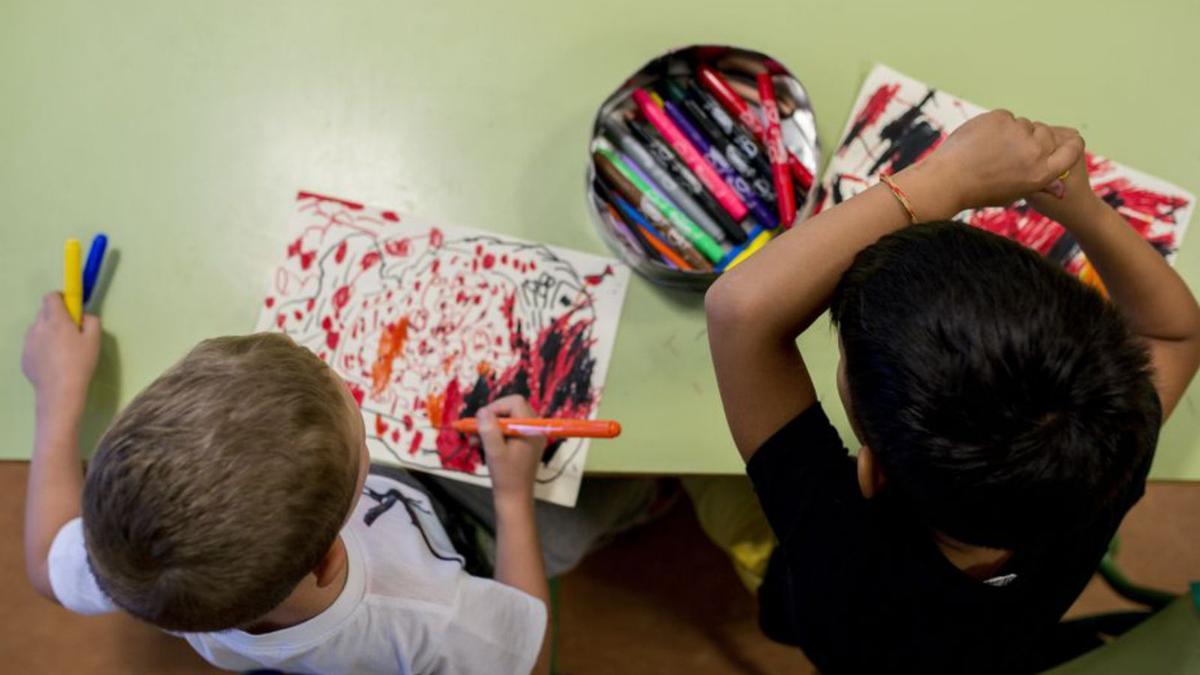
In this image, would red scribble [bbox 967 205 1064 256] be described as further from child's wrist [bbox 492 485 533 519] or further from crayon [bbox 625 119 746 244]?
child's wrist [bbox 492 485 533 519]

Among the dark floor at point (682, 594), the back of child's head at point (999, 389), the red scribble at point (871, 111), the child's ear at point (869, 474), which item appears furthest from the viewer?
the dark floor at point (682, 594)

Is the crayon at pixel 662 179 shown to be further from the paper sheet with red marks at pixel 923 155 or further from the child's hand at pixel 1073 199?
the child's hand at pixel 1073 199

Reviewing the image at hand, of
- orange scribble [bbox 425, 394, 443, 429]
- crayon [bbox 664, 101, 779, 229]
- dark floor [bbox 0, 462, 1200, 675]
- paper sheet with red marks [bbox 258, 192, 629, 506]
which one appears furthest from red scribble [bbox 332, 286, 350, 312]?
dark floor [bbox 0, 462, 1200, 675]

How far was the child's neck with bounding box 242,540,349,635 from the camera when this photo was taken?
59 cm

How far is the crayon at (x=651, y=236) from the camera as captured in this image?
734 mm

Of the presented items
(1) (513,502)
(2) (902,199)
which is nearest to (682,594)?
(1) (513,502)

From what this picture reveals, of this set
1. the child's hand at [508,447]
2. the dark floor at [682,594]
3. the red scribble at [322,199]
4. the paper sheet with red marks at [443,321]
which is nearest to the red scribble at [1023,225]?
the paper sheet with red marks at [443,321]

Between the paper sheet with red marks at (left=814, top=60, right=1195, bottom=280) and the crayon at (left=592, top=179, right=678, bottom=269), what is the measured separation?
0.51 ft

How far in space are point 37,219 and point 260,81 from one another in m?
0.22

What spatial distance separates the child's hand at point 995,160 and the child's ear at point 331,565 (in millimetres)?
509

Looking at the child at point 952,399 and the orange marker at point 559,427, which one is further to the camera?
the orange marker at point 559,427

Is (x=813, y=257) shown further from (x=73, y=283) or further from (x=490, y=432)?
(x=73, y=283)

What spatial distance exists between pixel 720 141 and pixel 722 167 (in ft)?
0.08

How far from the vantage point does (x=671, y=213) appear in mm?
735
